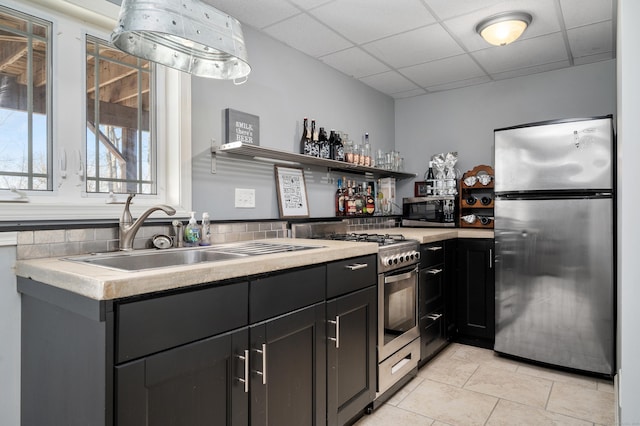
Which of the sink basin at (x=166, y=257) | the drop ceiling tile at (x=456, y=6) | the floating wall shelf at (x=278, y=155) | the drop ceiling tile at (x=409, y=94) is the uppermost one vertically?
the drop ceiling tile at (x=409, y=94)

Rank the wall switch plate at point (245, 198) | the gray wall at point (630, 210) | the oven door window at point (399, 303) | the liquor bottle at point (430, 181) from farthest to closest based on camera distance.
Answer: the liquor bottle at point (430, 181) < the wall switch plate at point (245, 198) < the oven door window at point (399, 303) < the gray wall at point (630, 210)

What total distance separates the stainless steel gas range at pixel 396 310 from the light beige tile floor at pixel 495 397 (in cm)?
13

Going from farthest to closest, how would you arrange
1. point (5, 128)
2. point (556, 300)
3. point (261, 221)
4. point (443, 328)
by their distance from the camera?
point (443, 328), point (556, 300), point (261, 221), point (5, 128)

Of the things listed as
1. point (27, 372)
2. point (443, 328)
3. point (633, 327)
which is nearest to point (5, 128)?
point (27, 372)

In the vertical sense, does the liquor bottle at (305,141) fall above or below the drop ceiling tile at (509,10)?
below

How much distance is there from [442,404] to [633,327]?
1.22 metres

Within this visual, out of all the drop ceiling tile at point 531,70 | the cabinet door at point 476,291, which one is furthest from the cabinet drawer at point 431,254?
the drop ceiling tile at point 531,70

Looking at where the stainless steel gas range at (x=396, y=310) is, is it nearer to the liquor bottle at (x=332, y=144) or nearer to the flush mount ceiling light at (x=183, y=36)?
the liquor bottle at (x=332, y=144)

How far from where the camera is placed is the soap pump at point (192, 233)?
2037mm

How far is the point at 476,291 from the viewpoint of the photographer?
3.21 meters

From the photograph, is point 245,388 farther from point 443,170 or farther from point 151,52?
point 443,170

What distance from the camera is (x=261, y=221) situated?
2.54 metres

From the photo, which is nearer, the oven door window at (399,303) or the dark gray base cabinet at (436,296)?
the oven door window at (399,303)

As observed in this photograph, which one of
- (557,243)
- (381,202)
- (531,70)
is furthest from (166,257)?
(531,70)
